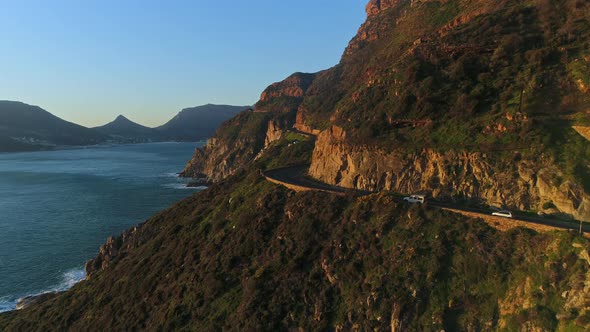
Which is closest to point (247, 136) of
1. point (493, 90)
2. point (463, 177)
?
point (493, 90)

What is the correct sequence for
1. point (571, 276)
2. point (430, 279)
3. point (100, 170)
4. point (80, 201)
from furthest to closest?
point (100, 170)
point (80, 201)
point (430, 279)
point (571, 276)

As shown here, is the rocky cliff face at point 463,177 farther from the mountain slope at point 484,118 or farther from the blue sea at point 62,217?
the blue sea at point 62,217

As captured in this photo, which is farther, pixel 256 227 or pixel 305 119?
pixel 305 119

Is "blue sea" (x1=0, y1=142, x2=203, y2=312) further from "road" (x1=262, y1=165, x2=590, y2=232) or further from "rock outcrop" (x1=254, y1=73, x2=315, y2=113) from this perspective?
"rock outcrop" (x1=254, y1=73, x2=315, y2=113)

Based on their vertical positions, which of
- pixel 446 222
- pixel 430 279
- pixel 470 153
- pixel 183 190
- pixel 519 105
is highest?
pixel 519 105

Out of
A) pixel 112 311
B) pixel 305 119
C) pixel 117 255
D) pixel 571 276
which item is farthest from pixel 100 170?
pixel 571 276

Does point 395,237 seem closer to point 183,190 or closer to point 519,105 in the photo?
point 519,105

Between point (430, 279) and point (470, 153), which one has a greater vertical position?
point (470, 153)

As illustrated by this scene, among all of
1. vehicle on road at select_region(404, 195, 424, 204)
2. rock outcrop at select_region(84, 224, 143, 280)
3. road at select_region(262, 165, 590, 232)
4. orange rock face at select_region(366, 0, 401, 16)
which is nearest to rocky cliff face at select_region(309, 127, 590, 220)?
road at select_region(262, 165, 590, 232)
